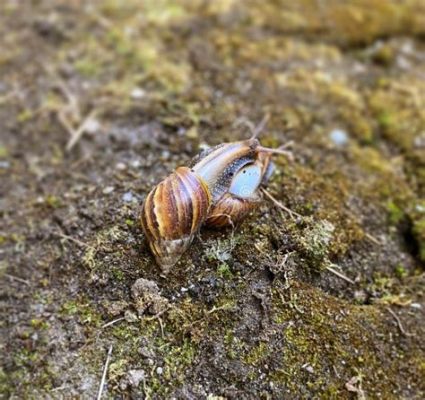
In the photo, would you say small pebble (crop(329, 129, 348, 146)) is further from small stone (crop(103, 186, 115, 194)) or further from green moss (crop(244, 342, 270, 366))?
green moss (crop(244, 342, 270, 366))

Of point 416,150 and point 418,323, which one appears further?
point 416,150

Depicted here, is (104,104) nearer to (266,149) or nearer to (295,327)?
(266,149)

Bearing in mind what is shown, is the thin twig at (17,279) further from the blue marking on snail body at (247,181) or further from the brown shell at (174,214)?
the blue marking on snail body at (247,181)

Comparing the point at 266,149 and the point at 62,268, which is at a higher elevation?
the point at 266,149

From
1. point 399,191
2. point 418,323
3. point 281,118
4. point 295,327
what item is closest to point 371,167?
point 399,191

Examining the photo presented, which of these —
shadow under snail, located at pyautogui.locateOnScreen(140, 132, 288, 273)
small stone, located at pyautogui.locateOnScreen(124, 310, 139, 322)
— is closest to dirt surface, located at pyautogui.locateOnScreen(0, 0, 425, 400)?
small stone, located at pyautogui.locateOnScreen(124, 310, 139, 322)

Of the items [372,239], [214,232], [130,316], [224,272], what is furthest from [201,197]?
[372,239]

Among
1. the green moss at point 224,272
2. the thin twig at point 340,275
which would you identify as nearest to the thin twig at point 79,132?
the green moss at point 224,272
